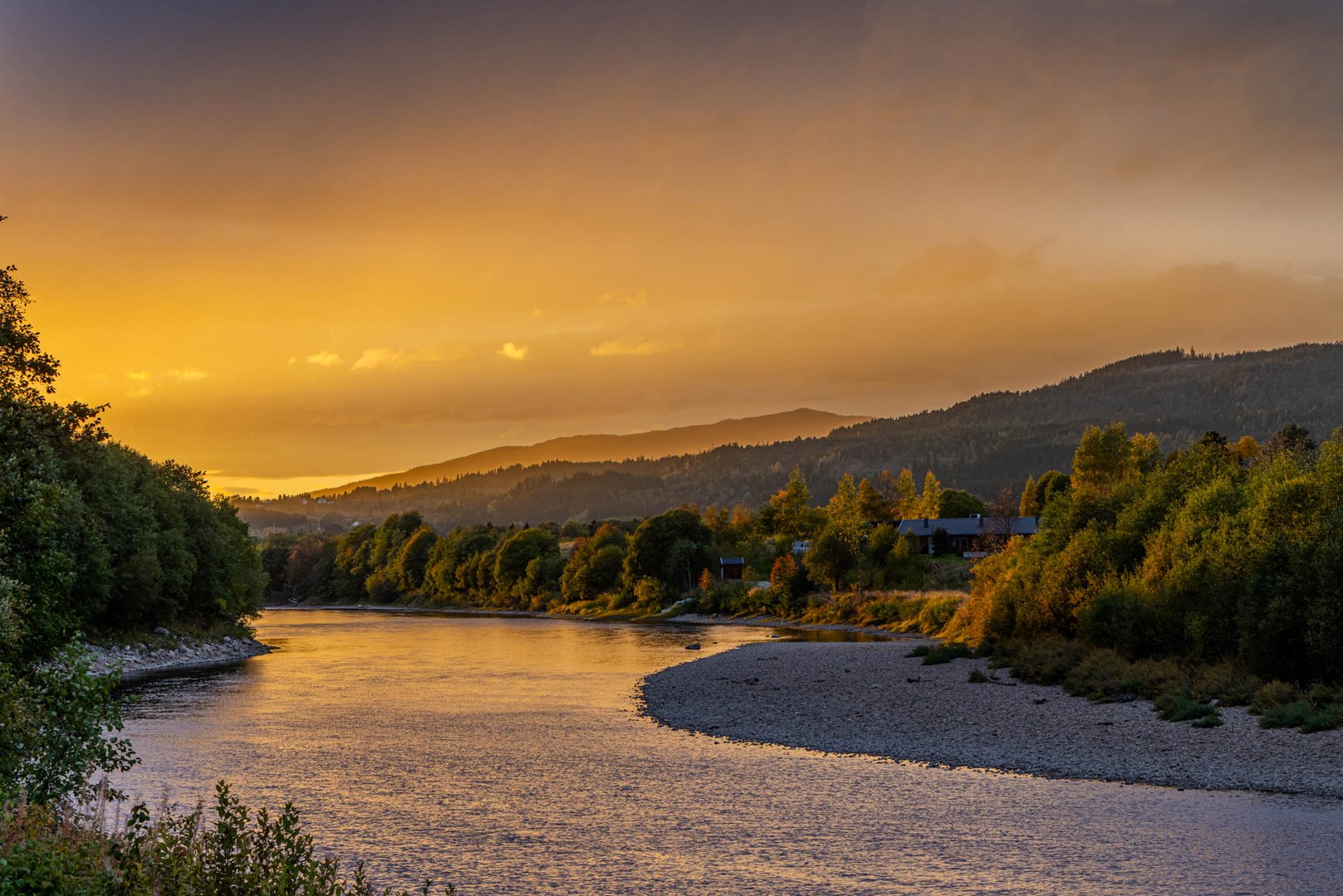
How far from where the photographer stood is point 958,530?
6511 inches

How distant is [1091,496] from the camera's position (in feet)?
205

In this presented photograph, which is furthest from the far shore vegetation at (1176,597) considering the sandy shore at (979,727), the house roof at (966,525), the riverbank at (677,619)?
the house roof at (966,525)

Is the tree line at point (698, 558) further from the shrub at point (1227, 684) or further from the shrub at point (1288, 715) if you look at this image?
the shrub at point (1288, 715)

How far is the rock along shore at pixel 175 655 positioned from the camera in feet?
217

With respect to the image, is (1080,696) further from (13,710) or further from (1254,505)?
(13,710)

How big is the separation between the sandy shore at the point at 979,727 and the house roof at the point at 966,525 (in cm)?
10396

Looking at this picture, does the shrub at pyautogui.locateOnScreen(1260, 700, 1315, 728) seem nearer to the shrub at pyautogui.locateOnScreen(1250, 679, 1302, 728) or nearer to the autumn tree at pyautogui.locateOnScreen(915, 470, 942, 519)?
the shrub at pyautogui.locateOnScreen(1250, 679, 1302, 728)

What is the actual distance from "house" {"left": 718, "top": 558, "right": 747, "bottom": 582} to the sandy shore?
94812mm

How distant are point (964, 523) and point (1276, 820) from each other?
147 m

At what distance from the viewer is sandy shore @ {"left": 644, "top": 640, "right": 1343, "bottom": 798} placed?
30.3 metres

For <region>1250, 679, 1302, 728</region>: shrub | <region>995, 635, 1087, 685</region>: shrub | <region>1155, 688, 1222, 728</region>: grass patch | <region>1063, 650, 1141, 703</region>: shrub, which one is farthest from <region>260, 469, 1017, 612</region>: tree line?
<region>1250, 679, 1302, 728</region>: shrub

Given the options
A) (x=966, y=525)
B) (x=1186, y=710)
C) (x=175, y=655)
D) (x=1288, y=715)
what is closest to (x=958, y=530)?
(x=966, y=525)

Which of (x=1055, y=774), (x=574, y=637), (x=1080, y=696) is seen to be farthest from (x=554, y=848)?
(x=574, y=637)

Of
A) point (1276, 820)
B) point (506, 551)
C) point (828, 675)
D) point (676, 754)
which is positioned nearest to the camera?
point (1276, 820)
